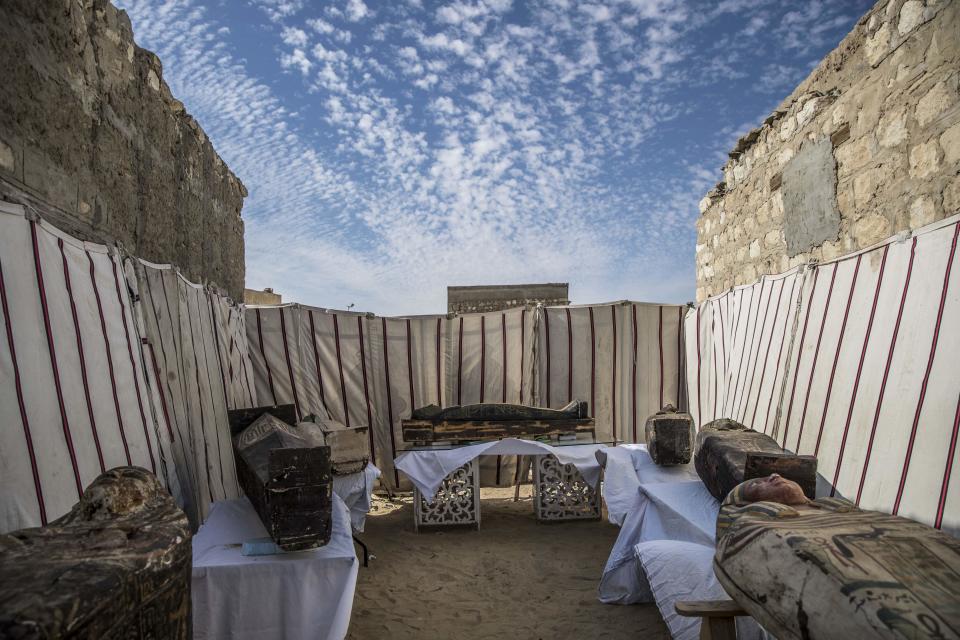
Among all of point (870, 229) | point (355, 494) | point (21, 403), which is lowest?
point (355, 494)

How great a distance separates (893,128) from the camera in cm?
304

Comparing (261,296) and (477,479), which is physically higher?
(261,296)

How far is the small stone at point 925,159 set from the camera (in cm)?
272

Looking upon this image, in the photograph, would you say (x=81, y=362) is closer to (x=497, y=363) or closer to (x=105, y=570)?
(x=105, y=570)

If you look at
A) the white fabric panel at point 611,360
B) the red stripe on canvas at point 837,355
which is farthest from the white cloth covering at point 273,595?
the white fabric panel at point 611,360

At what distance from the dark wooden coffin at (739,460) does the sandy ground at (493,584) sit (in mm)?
824

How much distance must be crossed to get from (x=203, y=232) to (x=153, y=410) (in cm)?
195

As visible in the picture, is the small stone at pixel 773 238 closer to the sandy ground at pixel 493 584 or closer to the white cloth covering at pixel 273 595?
the sandy ground at pixel 493 584

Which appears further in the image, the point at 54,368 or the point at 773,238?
the point at 773,238

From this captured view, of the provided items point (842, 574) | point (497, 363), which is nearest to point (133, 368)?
point (842, 574)

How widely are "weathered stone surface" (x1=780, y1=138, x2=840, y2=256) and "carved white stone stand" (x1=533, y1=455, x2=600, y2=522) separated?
2.45m

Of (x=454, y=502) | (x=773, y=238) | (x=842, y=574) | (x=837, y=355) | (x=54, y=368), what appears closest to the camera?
(x=842, y=574)

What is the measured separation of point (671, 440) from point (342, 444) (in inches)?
97.7

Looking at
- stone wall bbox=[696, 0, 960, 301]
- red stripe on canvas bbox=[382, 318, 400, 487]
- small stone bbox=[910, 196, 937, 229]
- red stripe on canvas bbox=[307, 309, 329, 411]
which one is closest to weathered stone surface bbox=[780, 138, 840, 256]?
stone wall bbox=[696, 0, 960, 301]
